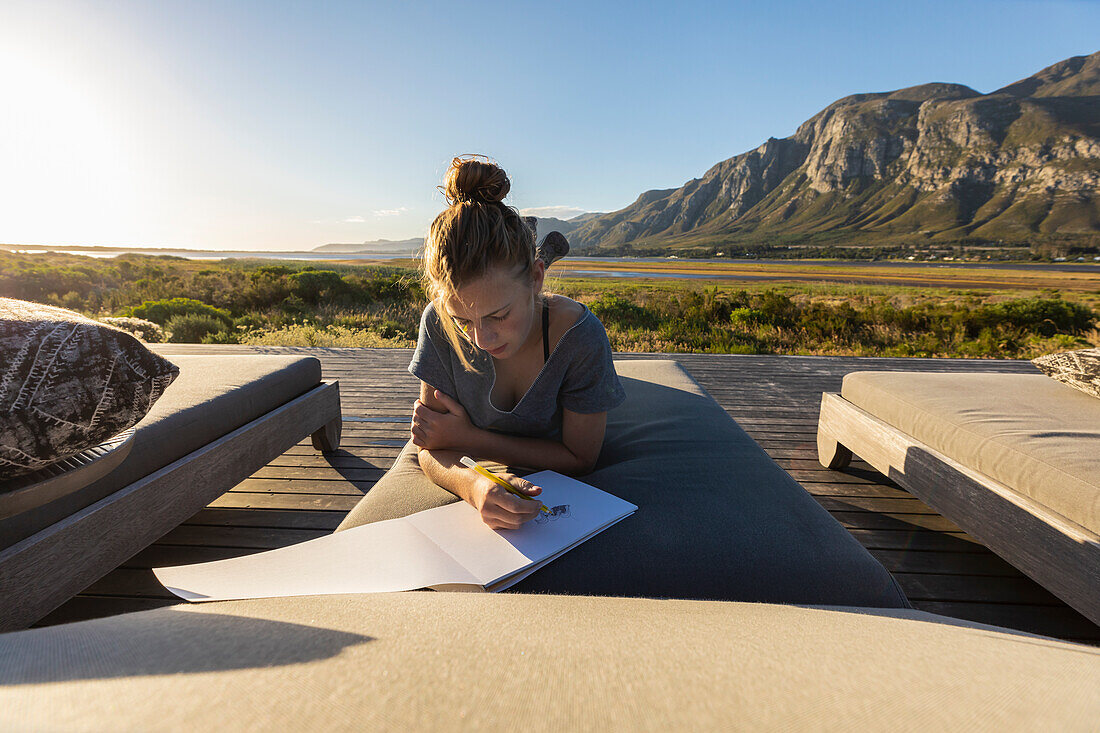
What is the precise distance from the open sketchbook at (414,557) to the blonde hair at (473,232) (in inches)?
25.8

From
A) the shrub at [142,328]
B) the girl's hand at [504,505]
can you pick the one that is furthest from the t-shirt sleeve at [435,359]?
the shrub at [142,328]

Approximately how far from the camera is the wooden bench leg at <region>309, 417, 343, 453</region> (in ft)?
9.51

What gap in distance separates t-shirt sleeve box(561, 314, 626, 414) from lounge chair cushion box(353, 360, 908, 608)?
0.24 meters

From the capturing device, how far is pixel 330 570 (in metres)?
1.07

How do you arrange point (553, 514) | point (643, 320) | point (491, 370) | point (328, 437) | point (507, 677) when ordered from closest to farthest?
point (507, 677) → point (553, 514) → point (491, 370) → point (328, 437) → point (643, 320)

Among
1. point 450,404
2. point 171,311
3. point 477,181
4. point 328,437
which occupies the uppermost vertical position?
point 477,181

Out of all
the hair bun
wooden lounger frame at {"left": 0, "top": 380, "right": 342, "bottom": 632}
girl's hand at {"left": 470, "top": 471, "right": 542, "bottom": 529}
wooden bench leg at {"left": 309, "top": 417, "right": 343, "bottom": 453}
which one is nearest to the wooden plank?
girl's hand at {"left": 470, "top": 471, "right": 542, "bottom": 529}

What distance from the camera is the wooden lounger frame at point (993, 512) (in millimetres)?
1436

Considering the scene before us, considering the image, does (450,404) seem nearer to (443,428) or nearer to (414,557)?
(443,428)

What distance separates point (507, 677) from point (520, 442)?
1.23 m

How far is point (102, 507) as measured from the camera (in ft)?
4.99

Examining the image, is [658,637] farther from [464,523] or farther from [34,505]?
[34,505]

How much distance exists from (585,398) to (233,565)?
3.34 ft

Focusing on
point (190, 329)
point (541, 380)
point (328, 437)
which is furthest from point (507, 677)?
point (190, 329)
